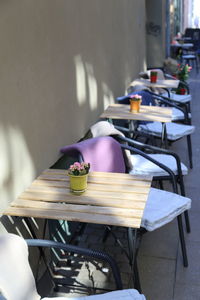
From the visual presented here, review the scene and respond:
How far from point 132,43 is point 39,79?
410 centimetres

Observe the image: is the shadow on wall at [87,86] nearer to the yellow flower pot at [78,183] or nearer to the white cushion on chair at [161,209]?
the white cushion on chair at [161,209]

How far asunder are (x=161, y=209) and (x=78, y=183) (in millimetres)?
684

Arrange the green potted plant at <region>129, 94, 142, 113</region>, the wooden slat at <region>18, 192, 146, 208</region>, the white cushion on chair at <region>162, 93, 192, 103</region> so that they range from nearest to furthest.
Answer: the wooden slat at <region>18, 192, 146, 208</region>
the green potted plant at <region>129, 94, 142, 113</region>
the white cushion on chair at <region>162, 93, 192, 103</region>

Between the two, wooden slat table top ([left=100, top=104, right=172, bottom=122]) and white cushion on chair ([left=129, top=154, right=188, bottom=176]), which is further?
wooden slat table top ([left=100, top=104, right=172, bottom=122])

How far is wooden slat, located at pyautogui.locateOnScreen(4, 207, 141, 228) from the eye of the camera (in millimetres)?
1962

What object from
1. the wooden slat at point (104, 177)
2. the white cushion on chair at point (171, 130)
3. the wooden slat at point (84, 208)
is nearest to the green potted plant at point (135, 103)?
the white cushion on chair at point (171, 130)

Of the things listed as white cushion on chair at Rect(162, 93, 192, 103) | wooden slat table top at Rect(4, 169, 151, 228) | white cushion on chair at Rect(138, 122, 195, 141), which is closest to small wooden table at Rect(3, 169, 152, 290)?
wooden slat table top at Rect(4, 169, 151, 228)

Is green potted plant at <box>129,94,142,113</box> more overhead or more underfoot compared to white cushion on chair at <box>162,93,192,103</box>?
more overhead

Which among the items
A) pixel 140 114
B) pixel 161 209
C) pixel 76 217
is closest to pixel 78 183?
pixel 76 217

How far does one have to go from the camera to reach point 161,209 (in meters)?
2.65

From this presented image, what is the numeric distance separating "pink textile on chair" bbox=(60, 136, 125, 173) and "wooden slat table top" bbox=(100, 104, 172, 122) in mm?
956

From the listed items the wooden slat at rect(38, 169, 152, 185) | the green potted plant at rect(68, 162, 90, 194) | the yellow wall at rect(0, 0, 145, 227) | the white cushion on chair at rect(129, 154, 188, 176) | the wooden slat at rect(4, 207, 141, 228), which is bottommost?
the white cushion on chair at rect(129, 154, 188, 176)

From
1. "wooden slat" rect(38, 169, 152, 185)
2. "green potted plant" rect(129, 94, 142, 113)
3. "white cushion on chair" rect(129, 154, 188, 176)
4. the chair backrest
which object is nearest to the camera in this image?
the chair backrest

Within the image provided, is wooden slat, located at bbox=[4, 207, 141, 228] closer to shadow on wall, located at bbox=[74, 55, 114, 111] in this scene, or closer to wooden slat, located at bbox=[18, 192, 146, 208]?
wooden slat, located at bbox=[18, 192, 146, 208]
